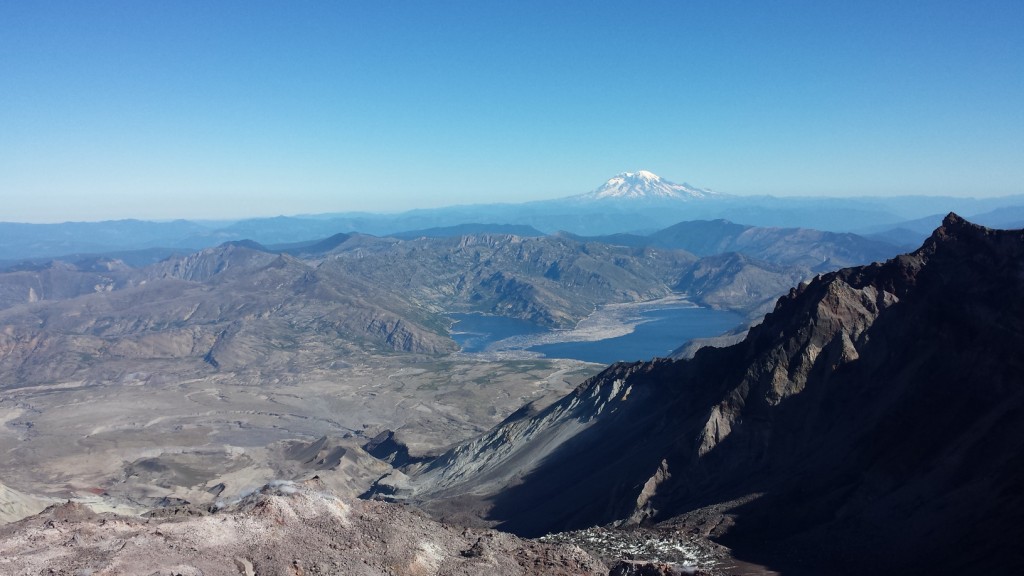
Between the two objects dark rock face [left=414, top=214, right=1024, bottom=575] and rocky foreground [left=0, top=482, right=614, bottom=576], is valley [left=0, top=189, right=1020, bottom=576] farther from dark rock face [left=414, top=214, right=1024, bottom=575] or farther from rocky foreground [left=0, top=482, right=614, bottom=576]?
rocky foreground [left=0, top=482, right=614, bottom=576]

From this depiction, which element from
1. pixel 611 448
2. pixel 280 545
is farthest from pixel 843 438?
pixel 280 545

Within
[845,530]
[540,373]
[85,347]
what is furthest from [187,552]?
[85,347]

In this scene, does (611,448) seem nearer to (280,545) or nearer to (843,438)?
(843,438)

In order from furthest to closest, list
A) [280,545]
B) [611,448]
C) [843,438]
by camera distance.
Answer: [611,448], [843,438], [280,545]

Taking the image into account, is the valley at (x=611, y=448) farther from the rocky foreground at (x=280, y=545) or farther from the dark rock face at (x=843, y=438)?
the rocky foreground at (x=280, y=545)

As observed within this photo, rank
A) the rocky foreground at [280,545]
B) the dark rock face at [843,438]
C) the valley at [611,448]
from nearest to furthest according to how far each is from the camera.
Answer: the rocky foreground at [280,545], the dark rock face at [843,438], the valley at [611,448]

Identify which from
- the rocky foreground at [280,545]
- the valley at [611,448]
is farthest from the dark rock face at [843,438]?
the rocky foreground at [280,545]

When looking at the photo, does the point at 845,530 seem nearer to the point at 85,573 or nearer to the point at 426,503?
the point at 85,573

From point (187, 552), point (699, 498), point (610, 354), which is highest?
point (187, 552)
